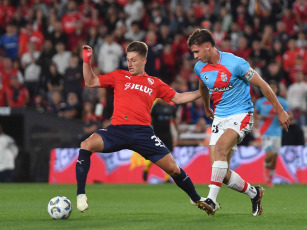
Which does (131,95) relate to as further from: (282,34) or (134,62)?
(282,34)

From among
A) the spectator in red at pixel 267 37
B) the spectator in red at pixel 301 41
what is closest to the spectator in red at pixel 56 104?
the spectator in red at pixel 267 37

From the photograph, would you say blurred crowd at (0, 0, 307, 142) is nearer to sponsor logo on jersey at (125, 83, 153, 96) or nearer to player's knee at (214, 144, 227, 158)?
sponsor logo on jersey at (125, 83, 153, 96)

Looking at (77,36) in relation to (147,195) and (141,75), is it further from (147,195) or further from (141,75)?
(141,75)

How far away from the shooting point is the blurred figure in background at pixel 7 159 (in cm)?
1789

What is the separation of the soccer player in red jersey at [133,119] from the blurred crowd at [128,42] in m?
8.32

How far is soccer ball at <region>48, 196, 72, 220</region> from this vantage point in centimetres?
798

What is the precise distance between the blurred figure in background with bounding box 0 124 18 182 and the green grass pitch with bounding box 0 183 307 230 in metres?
3.93

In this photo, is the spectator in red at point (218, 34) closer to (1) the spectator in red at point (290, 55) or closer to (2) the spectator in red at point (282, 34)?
(2) the spectator in red at point (282, 34)

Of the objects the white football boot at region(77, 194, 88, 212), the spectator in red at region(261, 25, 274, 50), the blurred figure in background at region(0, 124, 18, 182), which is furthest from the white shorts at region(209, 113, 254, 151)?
the spectator in red at region(261, 25, 274, 50)

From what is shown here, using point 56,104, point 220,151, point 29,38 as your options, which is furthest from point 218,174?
point 29,38

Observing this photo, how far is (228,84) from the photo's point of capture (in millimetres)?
8352

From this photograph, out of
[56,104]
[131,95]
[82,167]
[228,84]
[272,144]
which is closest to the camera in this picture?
[82,167]

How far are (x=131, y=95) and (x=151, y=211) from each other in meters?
1.67

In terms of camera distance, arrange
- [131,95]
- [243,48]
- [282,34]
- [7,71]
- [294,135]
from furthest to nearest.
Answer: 1. [7,71]
2. [282,34]
3. [243,48]
4. [294,135]
5. [131,95]
